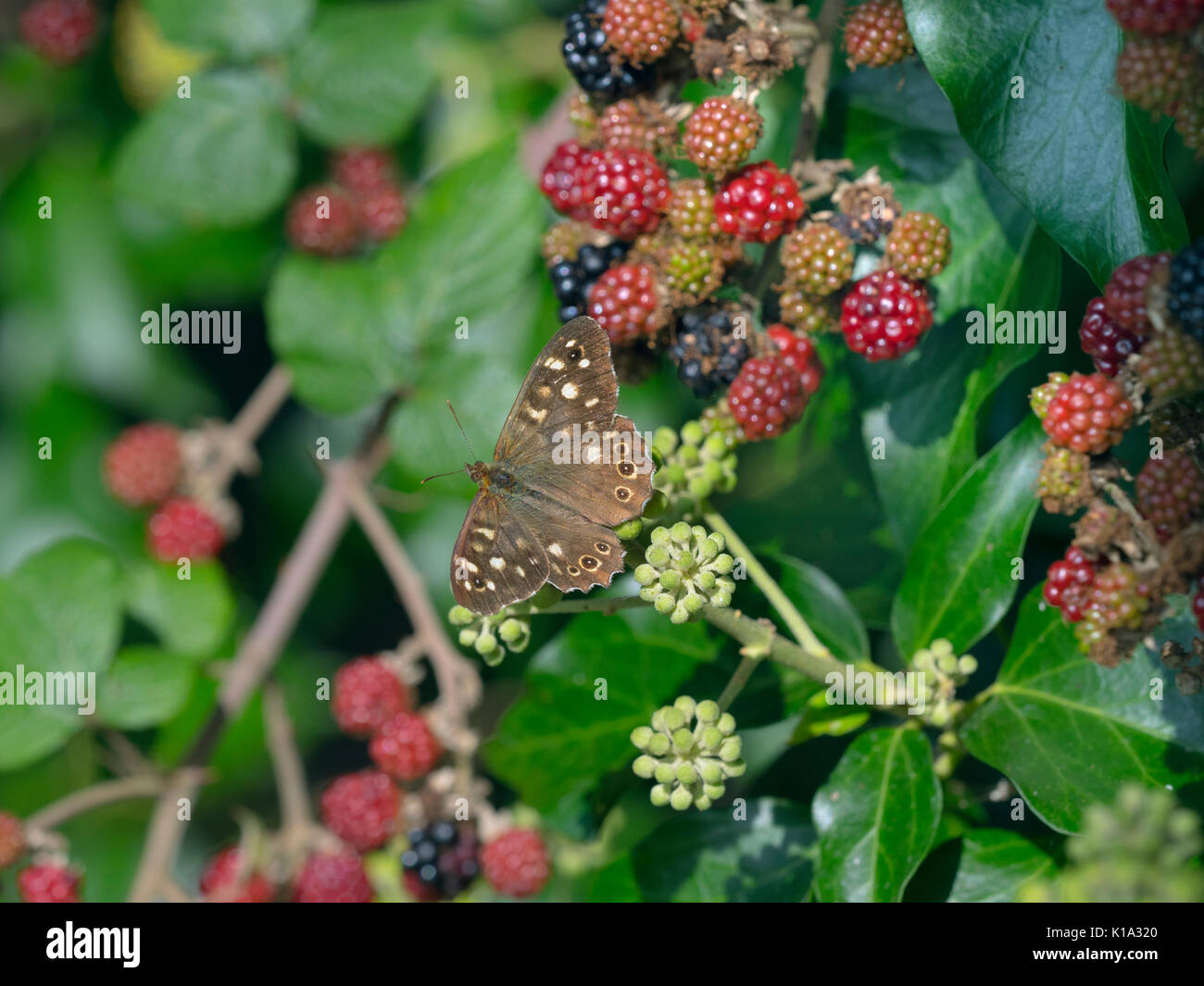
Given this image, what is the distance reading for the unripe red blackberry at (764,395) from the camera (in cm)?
154

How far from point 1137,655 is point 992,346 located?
19.4 inches

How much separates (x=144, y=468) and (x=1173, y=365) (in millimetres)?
2002

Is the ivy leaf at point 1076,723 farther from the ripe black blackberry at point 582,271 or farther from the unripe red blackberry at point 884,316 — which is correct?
the ripe black blackberry at point 582,271

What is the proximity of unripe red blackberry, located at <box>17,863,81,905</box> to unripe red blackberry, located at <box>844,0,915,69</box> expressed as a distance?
187 centimetres

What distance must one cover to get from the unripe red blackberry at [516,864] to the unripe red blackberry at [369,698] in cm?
33

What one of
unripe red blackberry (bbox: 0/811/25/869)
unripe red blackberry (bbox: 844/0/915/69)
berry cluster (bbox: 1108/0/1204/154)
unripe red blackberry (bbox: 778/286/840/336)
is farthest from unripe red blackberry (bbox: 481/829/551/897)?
berry cluster (bbox: 1108/0/1204/154)

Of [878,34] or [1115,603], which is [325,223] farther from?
[1115,603]

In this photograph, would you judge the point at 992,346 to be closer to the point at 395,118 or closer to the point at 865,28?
the point at 865,28

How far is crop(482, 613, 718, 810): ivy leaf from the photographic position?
5.72ft

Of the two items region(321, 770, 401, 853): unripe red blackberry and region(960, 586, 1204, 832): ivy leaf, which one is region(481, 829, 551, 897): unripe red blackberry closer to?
region(321, 770, 401, 853): unripe red blackberry

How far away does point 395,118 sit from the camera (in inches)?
91.7

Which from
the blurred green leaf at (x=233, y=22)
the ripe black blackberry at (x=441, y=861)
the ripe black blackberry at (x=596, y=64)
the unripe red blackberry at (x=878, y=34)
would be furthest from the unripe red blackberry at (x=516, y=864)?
the blurred green leaf at (x=233, y=22)
